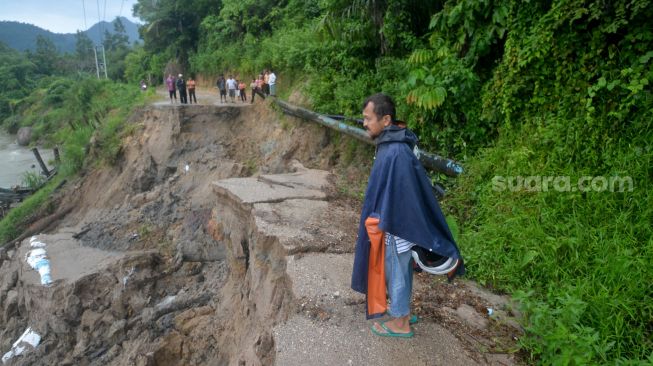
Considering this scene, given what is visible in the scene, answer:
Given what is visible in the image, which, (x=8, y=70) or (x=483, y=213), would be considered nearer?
(x=483, y=213)

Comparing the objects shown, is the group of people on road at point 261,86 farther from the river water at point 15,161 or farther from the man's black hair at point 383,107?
the river water at point 15,161

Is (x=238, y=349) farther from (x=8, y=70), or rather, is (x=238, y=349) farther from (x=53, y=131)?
(x=8, y=70)

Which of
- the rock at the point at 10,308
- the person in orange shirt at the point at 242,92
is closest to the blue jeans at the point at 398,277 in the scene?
the rock at the point at 10,308

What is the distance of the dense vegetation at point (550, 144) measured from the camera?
9.93 feet

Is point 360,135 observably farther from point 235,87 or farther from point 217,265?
point 235,87

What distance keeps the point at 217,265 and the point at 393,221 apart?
6405mm

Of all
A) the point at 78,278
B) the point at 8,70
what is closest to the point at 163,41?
the point at 78,278

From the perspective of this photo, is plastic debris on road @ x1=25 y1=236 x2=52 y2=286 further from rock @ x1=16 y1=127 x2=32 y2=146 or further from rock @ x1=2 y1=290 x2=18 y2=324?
rock @ x1=16 y1=127 x2=32 y2=146

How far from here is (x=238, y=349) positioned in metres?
5.05

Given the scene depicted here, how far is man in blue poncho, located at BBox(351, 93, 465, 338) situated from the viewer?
2.74m

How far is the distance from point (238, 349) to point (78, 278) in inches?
226

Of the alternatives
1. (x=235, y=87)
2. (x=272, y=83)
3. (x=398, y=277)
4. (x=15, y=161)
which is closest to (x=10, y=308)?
(x=272, y=83)

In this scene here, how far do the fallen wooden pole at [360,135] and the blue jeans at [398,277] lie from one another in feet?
2.60

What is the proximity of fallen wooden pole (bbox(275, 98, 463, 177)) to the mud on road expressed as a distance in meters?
0.41
